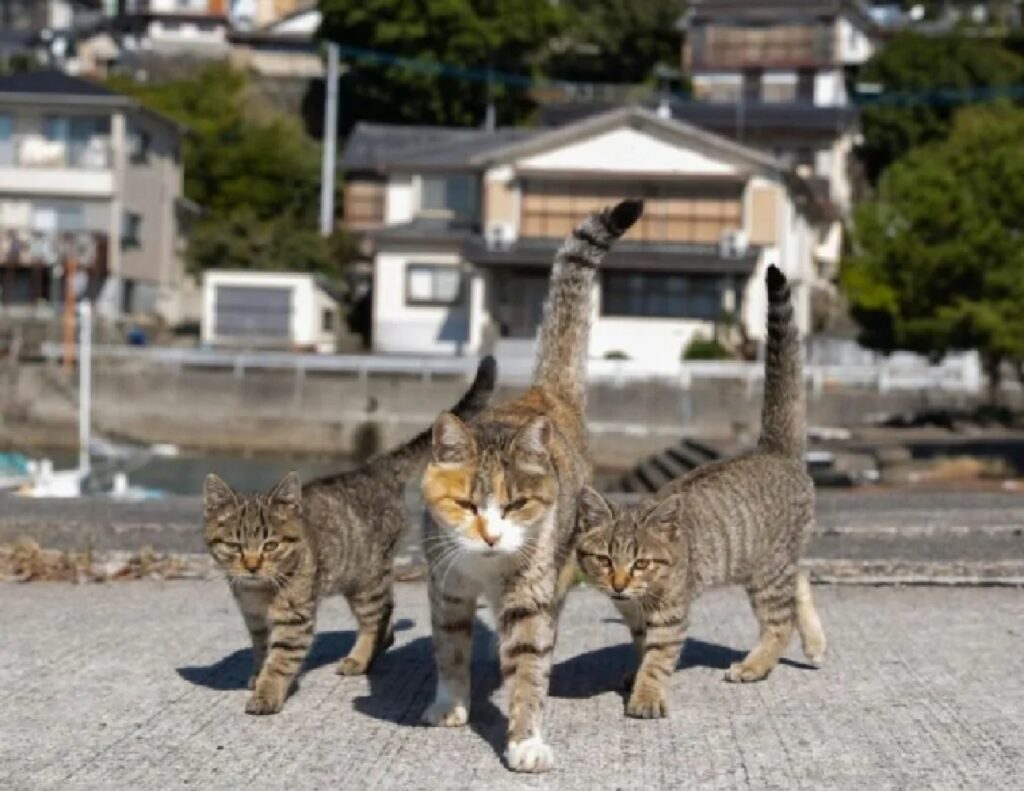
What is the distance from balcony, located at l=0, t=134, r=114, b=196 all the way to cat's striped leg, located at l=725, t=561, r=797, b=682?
1658 inches

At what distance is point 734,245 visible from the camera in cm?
4312

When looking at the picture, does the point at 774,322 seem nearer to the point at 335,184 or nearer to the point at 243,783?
the point at 243,783

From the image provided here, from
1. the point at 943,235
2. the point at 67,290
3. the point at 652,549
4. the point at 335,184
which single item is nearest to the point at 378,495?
the point at 652,549

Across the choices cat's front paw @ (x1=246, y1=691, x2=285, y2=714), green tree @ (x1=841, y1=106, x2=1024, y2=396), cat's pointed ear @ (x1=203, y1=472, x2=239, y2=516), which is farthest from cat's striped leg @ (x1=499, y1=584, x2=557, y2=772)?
green tree @ (x1=841, y1=106, x2=1024, y2=396)

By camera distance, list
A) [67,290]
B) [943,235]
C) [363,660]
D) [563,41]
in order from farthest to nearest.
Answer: [563,41] < [67,290] < [943,235] < [363,660]

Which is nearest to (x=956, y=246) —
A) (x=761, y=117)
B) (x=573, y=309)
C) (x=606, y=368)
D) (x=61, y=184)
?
(x=606, y=368)

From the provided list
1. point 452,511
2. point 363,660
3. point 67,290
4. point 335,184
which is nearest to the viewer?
point 452,511

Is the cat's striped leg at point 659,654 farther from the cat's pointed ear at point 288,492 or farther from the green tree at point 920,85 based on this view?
the green tree at point 920,85

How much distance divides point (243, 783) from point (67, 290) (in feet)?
139

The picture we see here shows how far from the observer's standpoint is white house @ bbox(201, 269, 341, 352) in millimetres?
44469

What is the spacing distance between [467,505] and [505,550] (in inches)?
7.2

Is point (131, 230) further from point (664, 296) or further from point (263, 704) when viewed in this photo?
point (263, 704)

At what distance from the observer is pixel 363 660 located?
6848 millimetres

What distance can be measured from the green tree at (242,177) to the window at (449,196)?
3.57m
